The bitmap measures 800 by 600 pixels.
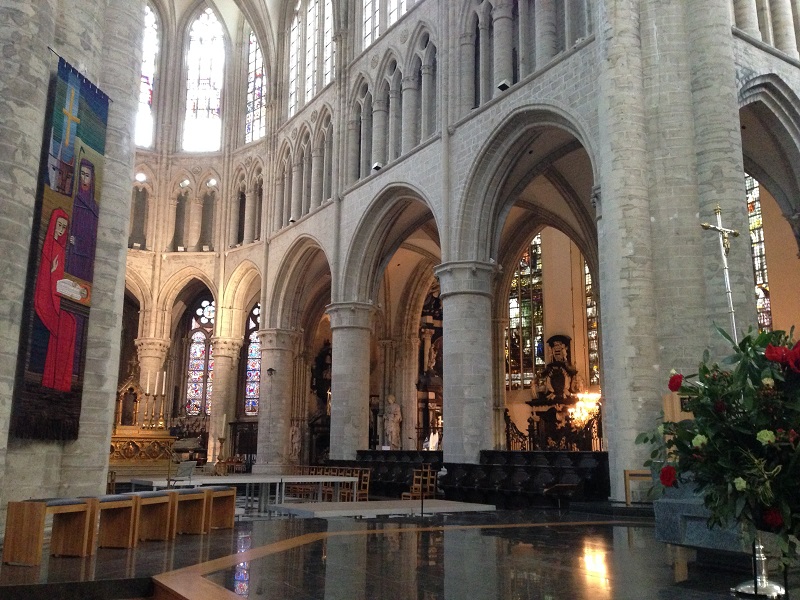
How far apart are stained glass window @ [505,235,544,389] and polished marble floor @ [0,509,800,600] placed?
64.2ft

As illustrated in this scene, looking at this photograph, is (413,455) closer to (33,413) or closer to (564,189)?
(564,189)

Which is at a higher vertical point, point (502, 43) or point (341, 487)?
point (502, 43)

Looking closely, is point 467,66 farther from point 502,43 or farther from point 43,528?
point 43,528

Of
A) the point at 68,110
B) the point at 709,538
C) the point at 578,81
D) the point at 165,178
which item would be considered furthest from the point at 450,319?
the point at 165,178

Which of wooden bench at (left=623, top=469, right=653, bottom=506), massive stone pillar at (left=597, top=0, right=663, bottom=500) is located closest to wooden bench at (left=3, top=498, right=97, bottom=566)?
wooden bench at (left=623, top=469, right=653, bottom=506)

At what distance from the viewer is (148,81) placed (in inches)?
1228

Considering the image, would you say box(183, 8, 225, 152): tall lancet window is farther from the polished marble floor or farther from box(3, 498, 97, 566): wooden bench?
box(3, 498, 97, 566): wooden bench

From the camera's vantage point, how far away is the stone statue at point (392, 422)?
87.2ft

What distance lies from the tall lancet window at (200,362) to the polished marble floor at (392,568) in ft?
81.3

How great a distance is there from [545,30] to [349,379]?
35.2 feet

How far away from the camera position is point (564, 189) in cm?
2092

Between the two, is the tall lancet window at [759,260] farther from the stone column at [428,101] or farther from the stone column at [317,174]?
the stone column at [317,174]

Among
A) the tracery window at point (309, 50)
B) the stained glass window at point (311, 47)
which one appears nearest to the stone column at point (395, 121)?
the tracery window at point (309, 50)

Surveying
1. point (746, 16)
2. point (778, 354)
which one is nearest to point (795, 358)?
point (778, 354)
